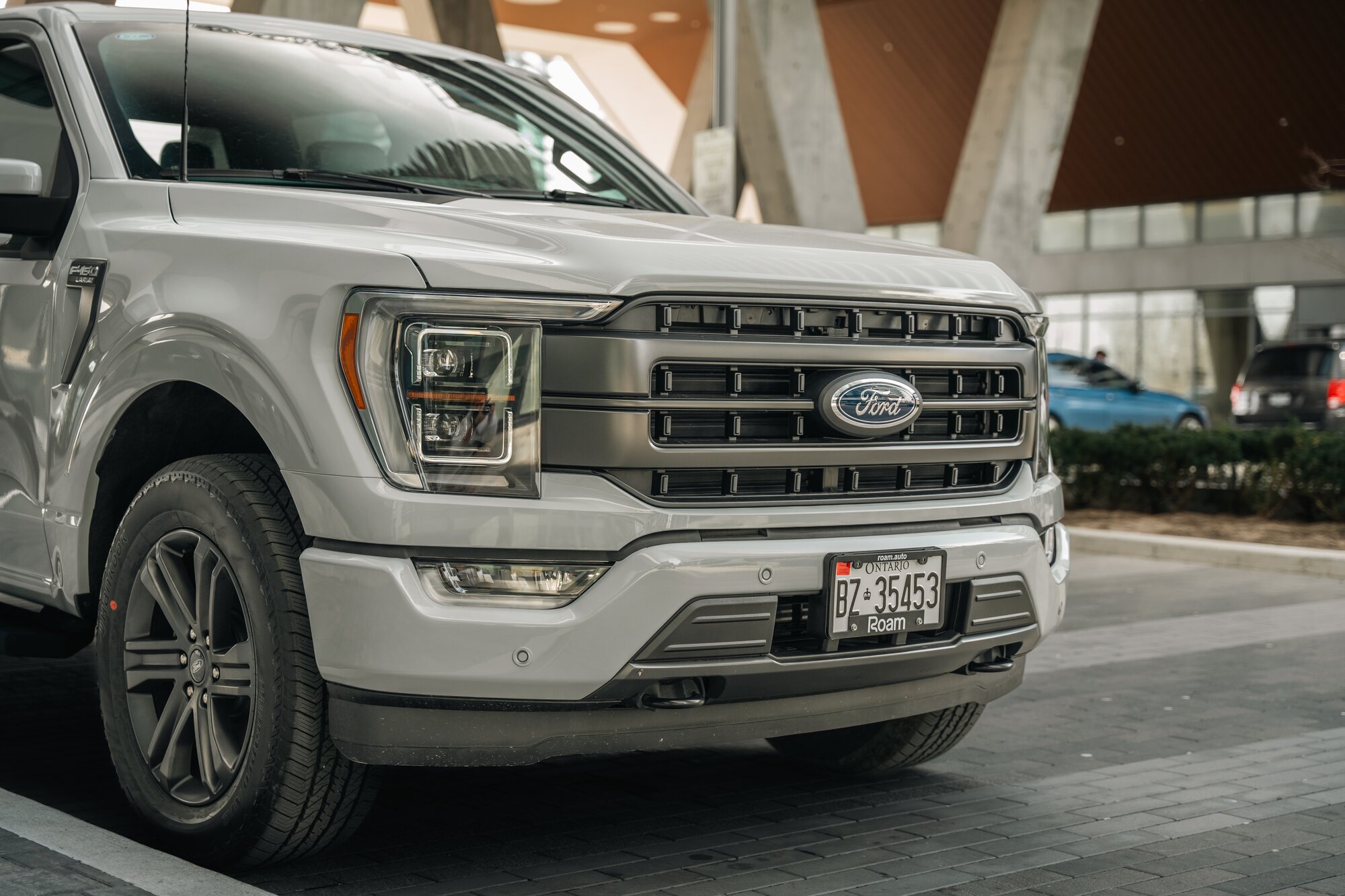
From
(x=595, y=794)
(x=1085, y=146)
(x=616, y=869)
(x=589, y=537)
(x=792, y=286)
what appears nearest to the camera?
(x=589, y=537)

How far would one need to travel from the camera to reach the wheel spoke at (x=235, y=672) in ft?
12.5

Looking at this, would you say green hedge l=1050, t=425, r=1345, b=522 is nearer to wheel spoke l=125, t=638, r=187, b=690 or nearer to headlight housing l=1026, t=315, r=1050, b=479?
headlight housing l=1026, t=315, r=1050, b=479

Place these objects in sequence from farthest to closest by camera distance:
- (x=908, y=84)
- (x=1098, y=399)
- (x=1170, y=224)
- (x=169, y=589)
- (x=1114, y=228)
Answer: (x=1114, y=228), (x=1170, y=224), (x=908, y=84), (x=1098, y=399), (x=169, y=589)

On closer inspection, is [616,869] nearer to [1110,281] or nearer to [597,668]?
[597,668]

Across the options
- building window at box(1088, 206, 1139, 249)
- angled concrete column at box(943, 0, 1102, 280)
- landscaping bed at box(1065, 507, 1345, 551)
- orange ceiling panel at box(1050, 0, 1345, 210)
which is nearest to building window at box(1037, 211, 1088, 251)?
building window at box(1088, 206, 1139, 249)

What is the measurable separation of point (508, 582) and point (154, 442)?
1.25 meters

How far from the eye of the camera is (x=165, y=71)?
15.9 feet

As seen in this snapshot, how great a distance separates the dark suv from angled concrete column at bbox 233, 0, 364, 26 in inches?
650

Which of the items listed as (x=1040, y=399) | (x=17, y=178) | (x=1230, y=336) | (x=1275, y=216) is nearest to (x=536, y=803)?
(x=1040, y=399)

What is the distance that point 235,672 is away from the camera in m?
3.85

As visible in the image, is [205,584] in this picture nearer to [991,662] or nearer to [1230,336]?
[991,662]

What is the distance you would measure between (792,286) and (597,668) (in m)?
1.01

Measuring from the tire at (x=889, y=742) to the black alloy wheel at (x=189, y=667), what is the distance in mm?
1823

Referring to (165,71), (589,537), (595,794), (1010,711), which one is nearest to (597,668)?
(589,537)
